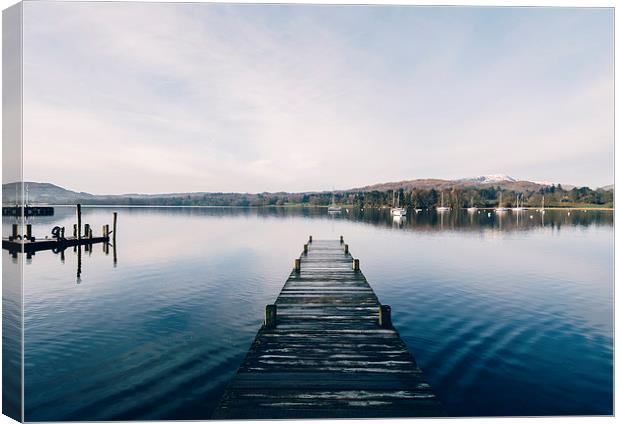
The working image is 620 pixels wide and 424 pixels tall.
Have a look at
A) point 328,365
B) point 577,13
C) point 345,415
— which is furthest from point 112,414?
point 577,13

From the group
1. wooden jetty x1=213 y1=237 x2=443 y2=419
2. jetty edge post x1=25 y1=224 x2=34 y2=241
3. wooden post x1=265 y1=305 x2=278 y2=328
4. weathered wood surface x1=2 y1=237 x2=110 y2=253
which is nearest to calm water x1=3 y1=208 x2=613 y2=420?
weathered wood surface x1=2 y1=237 x2=110 y2=253

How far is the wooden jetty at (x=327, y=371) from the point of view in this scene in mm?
5781

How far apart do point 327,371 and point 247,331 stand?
6.60m

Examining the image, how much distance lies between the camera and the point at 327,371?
6.82 metres

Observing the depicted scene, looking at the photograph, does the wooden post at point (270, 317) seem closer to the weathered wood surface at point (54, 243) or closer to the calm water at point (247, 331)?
the calm water at point (247, 331)

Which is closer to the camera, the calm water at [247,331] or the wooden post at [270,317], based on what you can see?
the calm water at [247,331]

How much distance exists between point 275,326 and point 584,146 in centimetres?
934

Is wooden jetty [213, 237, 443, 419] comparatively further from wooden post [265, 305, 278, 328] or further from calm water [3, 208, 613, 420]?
calm water [3, 208, 613, 420]

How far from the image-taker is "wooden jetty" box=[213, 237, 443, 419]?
5.78 m

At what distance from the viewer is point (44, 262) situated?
86.8 feet

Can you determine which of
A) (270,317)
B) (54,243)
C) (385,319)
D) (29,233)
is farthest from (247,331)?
(29,233)

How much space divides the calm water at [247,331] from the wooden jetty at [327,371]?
76.2 inches

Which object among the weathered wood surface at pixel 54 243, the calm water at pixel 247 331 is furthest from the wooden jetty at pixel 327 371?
the weathered wood surface at pixel 54 243

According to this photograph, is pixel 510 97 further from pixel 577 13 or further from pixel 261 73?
pixel 261 73
